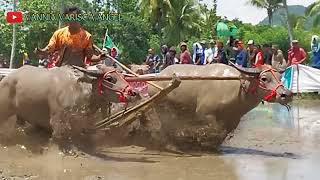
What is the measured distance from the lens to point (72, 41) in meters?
A: 10.3

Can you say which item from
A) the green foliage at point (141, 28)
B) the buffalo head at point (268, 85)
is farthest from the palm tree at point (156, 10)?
the buffalo head at point (268, 85)

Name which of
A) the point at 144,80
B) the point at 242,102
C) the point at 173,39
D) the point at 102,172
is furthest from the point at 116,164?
the point at 173,39

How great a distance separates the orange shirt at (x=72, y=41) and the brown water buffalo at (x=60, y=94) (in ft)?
1.74

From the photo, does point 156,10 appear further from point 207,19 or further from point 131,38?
point 131,38

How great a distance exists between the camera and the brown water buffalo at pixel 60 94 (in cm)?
935

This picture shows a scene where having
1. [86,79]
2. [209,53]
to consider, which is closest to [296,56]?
[209,53]

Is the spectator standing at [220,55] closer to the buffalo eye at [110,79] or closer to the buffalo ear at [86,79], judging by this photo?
the buffalo eye at [110,79]

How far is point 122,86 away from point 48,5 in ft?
98.9

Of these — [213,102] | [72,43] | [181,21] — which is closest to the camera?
[213,102]

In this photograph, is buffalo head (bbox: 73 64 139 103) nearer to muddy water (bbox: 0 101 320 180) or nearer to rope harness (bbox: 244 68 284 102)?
muddy water (bbox: 0 101 320 180)

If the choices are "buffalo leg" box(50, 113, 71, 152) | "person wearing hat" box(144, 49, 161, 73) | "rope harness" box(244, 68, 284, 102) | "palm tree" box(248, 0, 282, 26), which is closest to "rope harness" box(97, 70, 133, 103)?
"buffalo leg" box(50, 113, 71, 152)

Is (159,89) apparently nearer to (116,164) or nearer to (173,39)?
(116,164)

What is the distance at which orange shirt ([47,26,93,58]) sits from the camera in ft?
33.7

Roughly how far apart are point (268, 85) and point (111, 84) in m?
2.54
